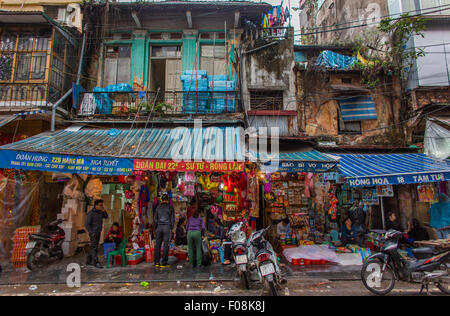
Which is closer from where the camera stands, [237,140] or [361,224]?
[237,140]

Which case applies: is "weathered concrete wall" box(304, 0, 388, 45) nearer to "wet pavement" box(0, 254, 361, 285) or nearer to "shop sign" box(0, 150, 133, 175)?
"wet pavement" box(0, 254, 361, 285)

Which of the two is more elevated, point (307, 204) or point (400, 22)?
point (400, 22)

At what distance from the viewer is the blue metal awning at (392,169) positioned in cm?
744

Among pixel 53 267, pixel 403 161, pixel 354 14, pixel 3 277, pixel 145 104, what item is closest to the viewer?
pixel 3 277

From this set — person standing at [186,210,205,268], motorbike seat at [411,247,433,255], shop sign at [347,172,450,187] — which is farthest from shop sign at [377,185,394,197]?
person standing at [186,210,205,268]

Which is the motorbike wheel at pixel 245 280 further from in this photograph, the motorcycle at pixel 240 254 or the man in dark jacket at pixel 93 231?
the man in dark jacket at pixel 93 231

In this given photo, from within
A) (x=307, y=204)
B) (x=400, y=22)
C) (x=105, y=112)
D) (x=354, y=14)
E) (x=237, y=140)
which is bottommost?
(x=307, y=204)

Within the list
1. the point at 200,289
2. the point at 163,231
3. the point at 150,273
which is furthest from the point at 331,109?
the point at 150,273

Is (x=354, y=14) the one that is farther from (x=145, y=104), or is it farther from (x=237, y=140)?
(x=145, y=104)

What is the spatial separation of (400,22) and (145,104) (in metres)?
10.6

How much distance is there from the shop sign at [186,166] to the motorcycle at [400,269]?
3.72m

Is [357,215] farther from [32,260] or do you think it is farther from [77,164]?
[32,260]
